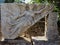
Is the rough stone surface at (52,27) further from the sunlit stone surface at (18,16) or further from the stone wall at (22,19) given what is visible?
the sunlit stone surface at (18,16)

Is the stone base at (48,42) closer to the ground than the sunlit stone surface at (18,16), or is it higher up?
closer to the ground

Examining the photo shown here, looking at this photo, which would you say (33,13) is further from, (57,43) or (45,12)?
(57,43)

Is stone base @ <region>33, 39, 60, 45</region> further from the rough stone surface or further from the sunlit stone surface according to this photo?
the sunlit stone surface

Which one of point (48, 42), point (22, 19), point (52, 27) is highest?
point (22, 19)

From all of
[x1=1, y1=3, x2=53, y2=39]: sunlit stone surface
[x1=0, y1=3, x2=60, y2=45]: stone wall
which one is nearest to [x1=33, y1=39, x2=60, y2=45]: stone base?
[x1=0, y1=3, x2=60, y2=45]: stone wall

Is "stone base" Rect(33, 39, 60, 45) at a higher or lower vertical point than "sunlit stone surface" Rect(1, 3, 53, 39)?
lower

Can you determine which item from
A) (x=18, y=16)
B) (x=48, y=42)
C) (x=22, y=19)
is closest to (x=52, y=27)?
(x=48, y=42)

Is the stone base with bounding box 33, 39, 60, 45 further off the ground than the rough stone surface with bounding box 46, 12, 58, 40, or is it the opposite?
the rough stone surface with bounding box 46, 12, 58, 40

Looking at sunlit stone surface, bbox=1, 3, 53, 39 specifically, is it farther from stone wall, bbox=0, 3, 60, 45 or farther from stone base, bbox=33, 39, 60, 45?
stone base, bbox=33, 39, 60, 45

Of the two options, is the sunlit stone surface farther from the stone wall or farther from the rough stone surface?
the rough stone surface

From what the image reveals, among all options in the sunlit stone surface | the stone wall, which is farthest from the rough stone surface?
the sunlit stone surface

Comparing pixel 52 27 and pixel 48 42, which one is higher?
pixel 52 27

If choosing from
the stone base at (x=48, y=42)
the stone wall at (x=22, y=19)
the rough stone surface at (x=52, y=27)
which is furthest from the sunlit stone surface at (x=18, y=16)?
the stone base at (x=48, y=42)

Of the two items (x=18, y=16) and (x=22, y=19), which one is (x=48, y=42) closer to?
(x=22, y=19)
